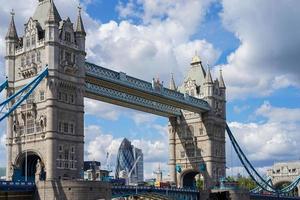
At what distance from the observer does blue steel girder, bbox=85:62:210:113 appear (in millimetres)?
77863

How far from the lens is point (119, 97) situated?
85000 millimetres

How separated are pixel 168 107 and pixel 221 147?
13474mm

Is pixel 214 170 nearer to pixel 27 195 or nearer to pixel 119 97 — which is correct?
pixel 119 97

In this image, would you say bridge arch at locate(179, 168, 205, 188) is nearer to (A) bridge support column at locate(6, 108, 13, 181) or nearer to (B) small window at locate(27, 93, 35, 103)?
(A) bridge support column at locate(6, 108, 13, 181)

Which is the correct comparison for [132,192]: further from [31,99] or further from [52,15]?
[52,15]

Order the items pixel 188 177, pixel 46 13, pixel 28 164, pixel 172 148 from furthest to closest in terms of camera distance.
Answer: pixel 188 177 → pixel 172 148 → pixel 46 13 → pixel 28 164

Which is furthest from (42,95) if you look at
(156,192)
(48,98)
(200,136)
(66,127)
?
(200,136)

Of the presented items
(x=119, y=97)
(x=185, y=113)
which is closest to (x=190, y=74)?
(x=185, y=113)

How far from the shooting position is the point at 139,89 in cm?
8481

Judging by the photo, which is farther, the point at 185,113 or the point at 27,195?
the point at 185,113

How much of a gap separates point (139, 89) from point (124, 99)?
3.11 metres

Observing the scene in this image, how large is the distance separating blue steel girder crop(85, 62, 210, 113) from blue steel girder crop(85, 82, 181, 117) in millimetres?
984

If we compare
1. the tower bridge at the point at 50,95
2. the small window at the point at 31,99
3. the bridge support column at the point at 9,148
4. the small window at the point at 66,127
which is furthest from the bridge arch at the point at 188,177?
the small window at the point at 31,99

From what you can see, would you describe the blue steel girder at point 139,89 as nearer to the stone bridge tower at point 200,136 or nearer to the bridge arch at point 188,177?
the stone bridge tower at point 200,136
